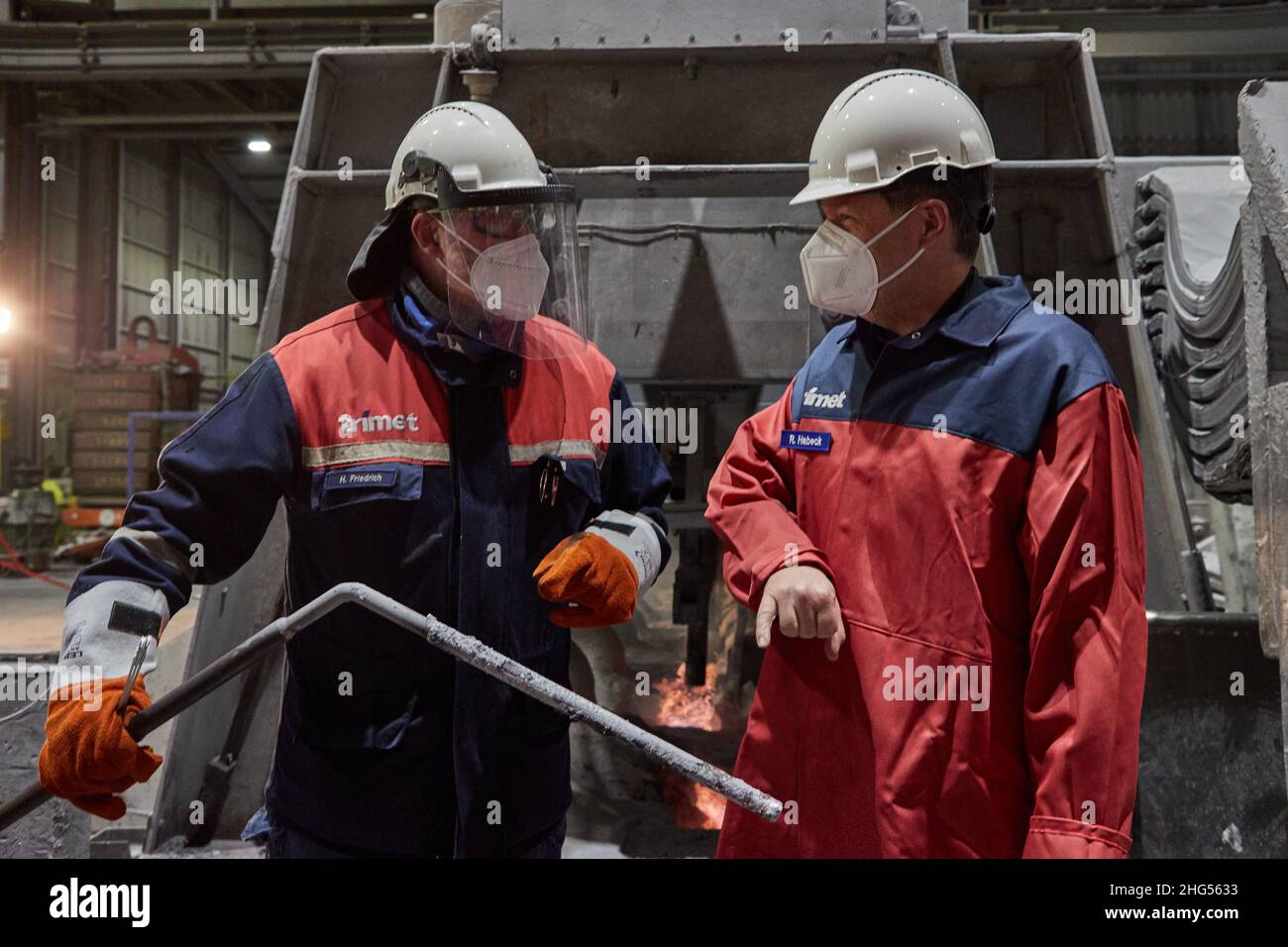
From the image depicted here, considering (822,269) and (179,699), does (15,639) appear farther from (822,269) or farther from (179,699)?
(822,269)

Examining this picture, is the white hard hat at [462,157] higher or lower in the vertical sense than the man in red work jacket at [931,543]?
higher

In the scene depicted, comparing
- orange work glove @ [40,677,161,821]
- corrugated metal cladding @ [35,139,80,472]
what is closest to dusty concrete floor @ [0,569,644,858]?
orange work glove @ [40,677,161,821]

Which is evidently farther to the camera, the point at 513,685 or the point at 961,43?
the point at 961,43

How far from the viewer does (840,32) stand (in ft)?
9.41

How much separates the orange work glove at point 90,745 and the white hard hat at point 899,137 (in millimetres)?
1200

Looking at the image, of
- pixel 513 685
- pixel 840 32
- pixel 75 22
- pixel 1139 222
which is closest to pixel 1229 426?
pixel 1139 222

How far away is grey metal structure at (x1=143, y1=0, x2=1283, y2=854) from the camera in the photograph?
287 centimetres

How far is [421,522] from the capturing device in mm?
1453

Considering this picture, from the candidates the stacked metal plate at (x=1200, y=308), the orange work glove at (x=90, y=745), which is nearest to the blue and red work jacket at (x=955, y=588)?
the orange work glove at (x=90, y=745)

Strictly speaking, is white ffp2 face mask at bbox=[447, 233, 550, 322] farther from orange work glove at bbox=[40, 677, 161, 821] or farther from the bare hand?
A: orange work glove at bbox=[40, 677, 161, 821]

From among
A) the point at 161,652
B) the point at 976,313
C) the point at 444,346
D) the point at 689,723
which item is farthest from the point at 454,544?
the point at 161,652

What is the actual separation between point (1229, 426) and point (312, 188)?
295 centimetres

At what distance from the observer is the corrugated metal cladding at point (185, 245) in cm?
1263

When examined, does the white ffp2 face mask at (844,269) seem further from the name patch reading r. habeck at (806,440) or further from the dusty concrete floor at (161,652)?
the dusty concrete floor at (161,652)
